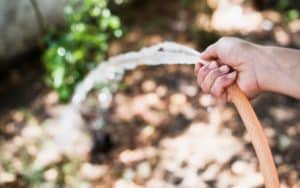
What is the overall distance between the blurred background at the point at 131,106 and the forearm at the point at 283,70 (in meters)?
1.14

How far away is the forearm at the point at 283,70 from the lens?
1.52 m

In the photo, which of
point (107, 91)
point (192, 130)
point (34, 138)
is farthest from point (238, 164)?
point (34, 138)

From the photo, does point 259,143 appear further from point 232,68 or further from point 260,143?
point 232,68

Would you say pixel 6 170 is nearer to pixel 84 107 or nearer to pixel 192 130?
pixel 84 107

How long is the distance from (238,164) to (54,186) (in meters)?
0.78

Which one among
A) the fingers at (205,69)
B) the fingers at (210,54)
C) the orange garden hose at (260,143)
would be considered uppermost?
the fingers at (210,54)

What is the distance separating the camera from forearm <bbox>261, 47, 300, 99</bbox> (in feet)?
5.00

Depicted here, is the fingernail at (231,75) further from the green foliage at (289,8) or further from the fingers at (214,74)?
the green foliage at (289,8)

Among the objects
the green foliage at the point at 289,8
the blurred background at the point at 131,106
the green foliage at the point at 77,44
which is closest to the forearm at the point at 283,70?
the blurred background at the point at 131,106

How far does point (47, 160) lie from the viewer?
2.88 meters

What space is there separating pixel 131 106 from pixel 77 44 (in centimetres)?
39

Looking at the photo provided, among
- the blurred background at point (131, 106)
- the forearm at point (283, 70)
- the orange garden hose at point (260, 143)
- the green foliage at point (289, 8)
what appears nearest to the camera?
the orange garden hose at point (260, 143)

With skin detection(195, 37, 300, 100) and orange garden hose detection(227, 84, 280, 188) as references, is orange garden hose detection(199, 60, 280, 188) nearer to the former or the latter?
orange garden hose detection(227, 84, 280, 188)

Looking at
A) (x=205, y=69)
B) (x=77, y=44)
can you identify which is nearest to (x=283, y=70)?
(x=205, y=69)
